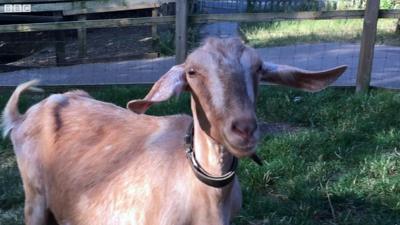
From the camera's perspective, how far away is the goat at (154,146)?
2598mm

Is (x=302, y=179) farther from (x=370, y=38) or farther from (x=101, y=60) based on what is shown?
(x=101, y=60)

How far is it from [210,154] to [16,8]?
6894 mm

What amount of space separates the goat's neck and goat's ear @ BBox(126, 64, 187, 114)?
0.53ft

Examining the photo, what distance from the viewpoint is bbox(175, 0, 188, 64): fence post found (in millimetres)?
7598

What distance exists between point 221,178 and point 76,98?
1.46m

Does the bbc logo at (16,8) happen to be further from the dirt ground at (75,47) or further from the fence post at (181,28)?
the fence post at (181,28)

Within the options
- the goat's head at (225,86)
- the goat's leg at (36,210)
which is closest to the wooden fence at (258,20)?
the goat's leg at (36,210)

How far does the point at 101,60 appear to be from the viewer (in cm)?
993

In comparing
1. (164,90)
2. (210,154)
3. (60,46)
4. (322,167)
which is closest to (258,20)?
(322,167)

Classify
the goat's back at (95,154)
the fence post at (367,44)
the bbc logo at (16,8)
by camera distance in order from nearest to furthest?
the goat's back at (95,154) → the fence post at (367,44) → the bbc logo at (16,8)

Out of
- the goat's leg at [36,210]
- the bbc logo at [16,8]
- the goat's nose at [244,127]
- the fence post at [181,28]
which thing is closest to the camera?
the goat's nose at [244,127]

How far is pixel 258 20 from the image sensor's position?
769 centimetres

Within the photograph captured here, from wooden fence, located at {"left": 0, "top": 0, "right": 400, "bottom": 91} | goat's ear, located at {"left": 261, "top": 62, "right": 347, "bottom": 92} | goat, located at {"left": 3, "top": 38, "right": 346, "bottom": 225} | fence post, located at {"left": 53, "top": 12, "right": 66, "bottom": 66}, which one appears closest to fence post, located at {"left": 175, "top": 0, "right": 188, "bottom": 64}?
wooden fence, located at {"left": 0, "top": 0, "right": 400, "bottom": 91}

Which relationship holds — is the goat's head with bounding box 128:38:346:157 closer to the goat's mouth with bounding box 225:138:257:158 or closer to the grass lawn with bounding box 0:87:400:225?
the goat's mouth with bounding box 225:138:257:158
